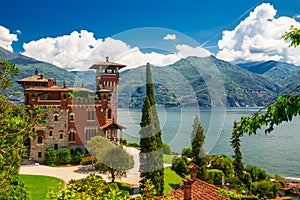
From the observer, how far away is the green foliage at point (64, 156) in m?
28.6

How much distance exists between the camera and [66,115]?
29.5 m

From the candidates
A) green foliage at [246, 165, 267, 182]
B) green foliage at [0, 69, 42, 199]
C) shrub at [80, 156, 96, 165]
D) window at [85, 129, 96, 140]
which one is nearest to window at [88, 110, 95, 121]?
window at [85, 129, 96, 140]

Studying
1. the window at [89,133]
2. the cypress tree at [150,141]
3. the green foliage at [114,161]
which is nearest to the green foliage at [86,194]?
the cypress tree at [150,141]

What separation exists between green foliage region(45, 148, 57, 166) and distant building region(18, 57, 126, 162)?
634 mm

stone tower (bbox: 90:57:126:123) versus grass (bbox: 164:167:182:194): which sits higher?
stone tower (bbox: 90:57:126:123)

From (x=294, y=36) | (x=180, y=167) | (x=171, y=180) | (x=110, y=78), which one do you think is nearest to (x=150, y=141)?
(x=171, y=180)

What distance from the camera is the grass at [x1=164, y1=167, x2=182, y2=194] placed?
76.9ft

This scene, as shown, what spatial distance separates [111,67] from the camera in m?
34.2

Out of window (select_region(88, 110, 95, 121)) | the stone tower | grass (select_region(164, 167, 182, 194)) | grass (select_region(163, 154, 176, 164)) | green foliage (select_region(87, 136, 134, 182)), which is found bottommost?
grass (select_region(164, 167, 182, 194))

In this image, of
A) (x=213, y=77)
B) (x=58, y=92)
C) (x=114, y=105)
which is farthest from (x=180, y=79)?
(x=213, y=77)

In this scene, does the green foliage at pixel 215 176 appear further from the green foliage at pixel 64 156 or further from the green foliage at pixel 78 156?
the green foliage at pixel 64 156

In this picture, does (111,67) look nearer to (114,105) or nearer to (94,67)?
(94,67)

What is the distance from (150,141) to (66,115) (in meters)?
13.0

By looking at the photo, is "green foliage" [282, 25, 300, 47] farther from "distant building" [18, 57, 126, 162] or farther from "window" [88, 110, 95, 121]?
"window" [88, 110, 95, 121]
